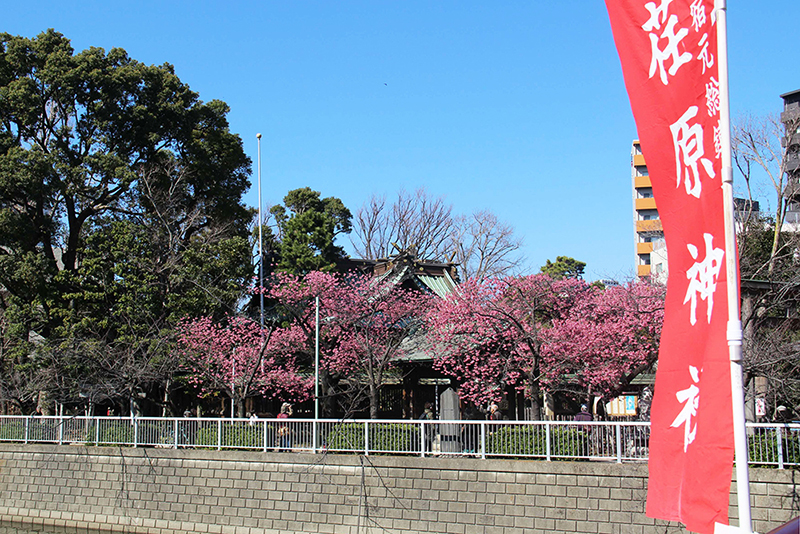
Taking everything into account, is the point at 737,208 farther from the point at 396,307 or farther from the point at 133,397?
the point at 133,397

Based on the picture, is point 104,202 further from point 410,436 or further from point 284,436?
point 410,436

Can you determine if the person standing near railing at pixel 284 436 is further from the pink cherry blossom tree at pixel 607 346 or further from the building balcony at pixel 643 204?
the building balcony at pixel 643 204

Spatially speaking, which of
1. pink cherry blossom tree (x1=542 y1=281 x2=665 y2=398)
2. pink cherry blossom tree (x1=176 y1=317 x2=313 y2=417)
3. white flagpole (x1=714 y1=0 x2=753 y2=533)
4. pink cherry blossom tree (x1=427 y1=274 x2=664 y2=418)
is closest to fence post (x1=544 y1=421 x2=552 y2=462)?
pink cherry blossom tree (x1=427 y1=274 x2=664 y2=418)

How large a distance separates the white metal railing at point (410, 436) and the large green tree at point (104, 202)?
5889 mm

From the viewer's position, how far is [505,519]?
16344 millimetres

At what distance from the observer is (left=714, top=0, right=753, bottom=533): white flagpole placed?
602cm

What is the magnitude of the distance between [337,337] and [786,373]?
14.6 metres

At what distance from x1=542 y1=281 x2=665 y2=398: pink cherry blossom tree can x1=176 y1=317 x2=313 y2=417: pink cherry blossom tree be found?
9967mm

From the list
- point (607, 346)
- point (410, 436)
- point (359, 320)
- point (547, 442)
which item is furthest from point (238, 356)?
point (547, 442)

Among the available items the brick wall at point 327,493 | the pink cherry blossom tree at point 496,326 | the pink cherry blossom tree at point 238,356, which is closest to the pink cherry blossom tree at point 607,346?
the pink cherry blossom tree at point 496,326

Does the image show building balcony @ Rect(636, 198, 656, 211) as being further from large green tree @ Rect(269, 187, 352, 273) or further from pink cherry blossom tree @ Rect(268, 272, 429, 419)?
pink cherry blossom tree @ Rect(268, 272, 429, 419)

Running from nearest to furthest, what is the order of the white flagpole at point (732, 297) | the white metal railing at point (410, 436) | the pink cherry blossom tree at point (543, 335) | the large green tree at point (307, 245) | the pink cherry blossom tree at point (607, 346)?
the white flagpole at point (732, 297)
the white metal railing at point (410, 436)
the pink cherry blossom tree at point (607, 346)
the pink cherry blossom tree at point (543, 335)
the large green tree at point (307, 245)

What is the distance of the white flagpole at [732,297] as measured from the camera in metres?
6.02

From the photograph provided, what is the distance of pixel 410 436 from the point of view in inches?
704
